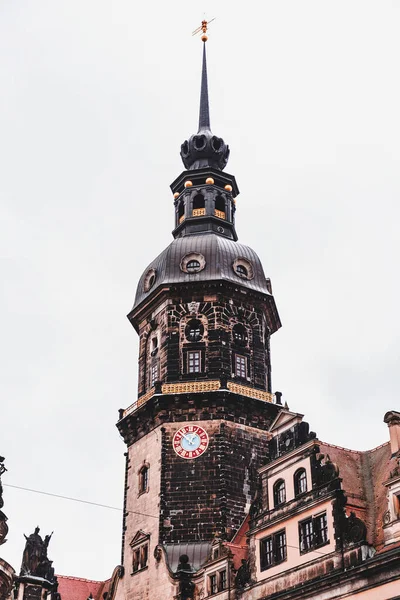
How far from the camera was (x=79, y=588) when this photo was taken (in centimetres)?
4997

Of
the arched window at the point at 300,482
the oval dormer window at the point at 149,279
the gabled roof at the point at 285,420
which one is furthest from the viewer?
the oval dormer window at the point at 149,279

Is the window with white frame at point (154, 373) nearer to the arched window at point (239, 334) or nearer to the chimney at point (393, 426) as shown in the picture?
the arched window at point (239, 334)

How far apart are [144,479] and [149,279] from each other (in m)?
9.77

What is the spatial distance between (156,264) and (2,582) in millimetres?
20861

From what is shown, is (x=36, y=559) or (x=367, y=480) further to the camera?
(x=36, y=559)

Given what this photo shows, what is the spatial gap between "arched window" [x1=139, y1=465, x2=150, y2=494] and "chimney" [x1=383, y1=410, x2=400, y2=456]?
13795mm

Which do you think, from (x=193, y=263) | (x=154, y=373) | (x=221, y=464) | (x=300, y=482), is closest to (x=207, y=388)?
(x=221, y=464)

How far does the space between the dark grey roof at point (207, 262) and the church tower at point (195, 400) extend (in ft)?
0.19

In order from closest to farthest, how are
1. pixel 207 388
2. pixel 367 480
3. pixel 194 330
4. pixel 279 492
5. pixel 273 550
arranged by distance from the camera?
pixel 367 480, pixel 273 550, pixel 279 492, pixel 207 388, pixel 194 330

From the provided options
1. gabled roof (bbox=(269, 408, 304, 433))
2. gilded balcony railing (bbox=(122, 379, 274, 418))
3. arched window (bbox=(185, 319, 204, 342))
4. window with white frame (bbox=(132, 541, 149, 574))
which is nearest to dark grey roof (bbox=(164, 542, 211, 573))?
window with white frame (bbox=(132, 541, 149, 574))

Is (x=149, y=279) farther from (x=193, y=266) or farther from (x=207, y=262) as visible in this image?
(x=207, y=262)

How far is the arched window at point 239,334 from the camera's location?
4338cm

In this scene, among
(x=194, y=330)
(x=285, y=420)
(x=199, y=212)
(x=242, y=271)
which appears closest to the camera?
(x=285, y=420)

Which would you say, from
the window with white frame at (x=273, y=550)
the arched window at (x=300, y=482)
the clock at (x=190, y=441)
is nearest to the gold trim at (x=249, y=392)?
the clock at (x=190, y=441)
